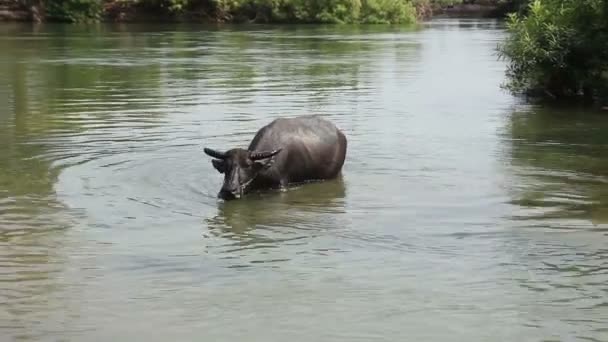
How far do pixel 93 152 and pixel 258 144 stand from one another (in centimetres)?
415

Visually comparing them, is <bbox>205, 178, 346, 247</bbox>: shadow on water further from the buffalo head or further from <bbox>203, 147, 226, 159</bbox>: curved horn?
A: <bbox>203, 147, 226, 159</bbox>: curved horn

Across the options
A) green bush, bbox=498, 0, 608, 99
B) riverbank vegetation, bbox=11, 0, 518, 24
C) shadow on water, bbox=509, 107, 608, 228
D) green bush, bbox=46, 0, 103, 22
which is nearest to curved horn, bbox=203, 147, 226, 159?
shadow on water, bbox=509, 107, 608, 228

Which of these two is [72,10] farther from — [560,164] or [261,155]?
[261,155]

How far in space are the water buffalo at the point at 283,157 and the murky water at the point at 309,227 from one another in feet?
0.86

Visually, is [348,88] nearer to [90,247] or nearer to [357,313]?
[90,247]

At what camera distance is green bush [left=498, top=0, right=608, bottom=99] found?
23938 millimetres

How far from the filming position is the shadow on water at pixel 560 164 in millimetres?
12945

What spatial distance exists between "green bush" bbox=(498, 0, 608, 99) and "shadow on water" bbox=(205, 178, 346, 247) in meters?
11.9

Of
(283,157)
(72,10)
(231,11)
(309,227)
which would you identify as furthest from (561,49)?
(72,10)

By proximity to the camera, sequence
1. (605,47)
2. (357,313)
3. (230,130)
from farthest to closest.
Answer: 1. (605,47)
2. (230,130)
3. (357,313)

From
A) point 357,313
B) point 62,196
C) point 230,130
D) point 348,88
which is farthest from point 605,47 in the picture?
point 357,313

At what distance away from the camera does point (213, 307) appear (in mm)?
9055

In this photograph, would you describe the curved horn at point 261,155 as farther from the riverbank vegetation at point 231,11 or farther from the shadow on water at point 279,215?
the riverbank vegetation at point 231,11

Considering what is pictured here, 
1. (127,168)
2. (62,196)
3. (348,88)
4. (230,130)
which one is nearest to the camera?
(62,196)
